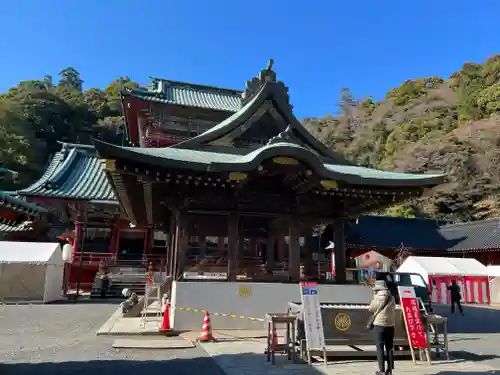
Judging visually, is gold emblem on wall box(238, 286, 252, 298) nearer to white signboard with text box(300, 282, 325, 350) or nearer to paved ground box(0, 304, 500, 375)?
paved ground box(0, 304, 500, 375)

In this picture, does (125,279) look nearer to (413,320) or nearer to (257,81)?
(257,81)

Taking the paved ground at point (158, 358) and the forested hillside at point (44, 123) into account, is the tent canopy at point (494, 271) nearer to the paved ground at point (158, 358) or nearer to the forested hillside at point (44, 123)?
the paved ground at point (158, 358)

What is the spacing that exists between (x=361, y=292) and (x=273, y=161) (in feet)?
14.8

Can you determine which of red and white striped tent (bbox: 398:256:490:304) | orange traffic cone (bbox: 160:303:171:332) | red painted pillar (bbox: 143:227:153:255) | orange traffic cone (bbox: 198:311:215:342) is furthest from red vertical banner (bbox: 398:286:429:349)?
red painted pillar (bbox: 143:227:153:255)

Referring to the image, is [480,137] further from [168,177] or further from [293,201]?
[168,177]

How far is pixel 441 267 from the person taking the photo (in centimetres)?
2186

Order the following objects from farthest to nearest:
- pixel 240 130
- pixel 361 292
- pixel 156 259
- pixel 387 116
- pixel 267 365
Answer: pixel 387 116, pixel 156 259, pixel 240 130, pixel 361 292, pixel 267 365

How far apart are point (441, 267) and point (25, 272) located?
21.6 meters

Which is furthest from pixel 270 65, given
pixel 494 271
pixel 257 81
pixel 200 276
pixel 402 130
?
pixel 402 130

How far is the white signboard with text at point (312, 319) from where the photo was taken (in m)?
6.38

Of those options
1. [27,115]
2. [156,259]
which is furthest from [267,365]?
[27,115]

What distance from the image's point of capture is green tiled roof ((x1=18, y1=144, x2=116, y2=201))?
2177 centimetres

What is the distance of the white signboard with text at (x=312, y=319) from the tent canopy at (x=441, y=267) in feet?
55.3

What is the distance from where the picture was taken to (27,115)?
56844 mm
